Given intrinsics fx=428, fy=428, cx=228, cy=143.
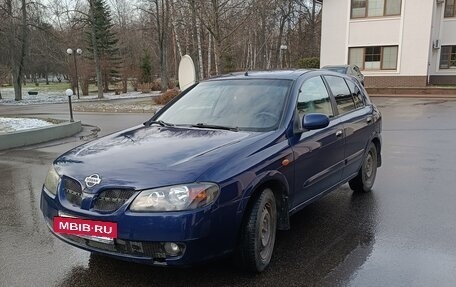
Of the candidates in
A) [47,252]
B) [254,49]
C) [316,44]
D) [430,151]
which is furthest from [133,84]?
[47,252]

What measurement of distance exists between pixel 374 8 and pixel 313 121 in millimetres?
25442

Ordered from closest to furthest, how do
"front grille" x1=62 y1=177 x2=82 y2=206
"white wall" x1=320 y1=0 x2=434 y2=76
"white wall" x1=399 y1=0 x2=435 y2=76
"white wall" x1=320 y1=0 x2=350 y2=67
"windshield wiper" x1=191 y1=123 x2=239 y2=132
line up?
"front grille" x1=62 y1=177 x2=82 y2=206 < "windshield wiper" x1=191 y1=123 x2=239 y2=132 < "white wall" x1=399 y1=0 x2=435 y2=76 < "white wall" x1=320 y1=0 x2=434 y2=76 < "white wall" x1=320 y1=0 x2=350 y2=67

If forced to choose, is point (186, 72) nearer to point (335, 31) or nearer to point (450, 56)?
point (335, 31)

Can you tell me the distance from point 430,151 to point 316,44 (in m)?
41.5

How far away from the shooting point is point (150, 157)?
10.8ft

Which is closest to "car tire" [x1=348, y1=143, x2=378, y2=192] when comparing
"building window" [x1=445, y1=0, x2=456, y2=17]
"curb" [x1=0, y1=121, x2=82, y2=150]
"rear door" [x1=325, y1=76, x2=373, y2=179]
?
"rear door" [x1=325, y1=76, x2=373, y2=179]

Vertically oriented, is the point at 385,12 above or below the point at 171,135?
above

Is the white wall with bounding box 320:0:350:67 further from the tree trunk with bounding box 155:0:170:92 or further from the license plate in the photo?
the license plate

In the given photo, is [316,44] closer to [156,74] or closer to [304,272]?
[156,74]

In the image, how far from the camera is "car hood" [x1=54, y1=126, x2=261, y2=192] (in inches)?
119

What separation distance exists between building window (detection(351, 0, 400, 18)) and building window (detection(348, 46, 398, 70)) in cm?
204

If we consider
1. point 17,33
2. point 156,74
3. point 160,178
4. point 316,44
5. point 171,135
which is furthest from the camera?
point 156,74

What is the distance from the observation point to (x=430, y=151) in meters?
8.73

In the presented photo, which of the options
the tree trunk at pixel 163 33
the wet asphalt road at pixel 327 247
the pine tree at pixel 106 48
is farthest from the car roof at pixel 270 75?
the pine tree at pixel 106 48
